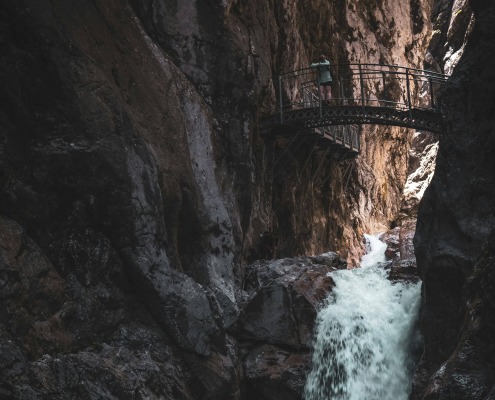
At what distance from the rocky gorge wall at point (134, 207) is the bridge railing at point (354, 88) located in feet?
8.32

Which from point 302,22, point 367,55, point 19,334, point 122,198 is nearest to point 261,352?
point 122,198

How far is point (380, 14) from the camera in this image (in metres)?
33.4

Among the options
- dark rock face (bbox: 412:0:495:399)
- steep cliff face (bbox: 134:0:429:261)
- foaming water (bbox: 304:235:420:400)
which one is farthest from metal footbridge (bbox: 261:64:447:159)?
dark rock face (bbox: 412:0:495:399)

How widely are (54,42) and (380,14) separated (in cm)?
2607

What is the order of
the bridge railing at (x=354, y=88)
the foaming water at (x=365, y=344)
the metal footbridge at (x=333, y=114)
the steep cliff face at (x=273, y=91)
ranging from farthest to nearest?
the bridge railing at (x=354, y=88) < the metal footbridge at (x=333, y=114) < the steep cliff face at (x=273, y=91) < the foaming water at (x=365, y=344)

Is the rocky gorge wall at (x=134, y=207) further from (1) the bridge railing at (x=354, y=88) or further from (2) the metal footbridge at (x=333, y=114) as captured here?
(1) the bridge railing at (x=354, y=88)

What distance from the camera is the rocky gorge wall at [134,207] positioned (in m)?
10.2

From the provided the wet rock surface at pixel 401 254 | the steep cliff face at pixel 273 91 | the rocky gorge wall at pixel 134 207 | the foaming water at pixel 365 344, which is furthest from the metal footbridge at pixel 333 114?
the foaming water at pixel 365 344

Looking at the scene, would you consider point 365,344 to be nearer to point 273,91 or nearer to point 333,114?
point 333,114

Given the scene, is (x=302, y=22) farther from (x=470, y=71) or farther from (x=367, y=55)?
(x=470, y=71)

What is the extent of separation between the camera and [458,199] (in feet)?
35.3

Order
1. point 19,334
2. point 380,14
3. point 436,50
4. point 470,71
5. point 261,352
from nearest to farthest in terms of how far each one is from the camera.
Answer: point 19,334 < point 470,71 < point 261,352 < point 380,14 < point 436,50

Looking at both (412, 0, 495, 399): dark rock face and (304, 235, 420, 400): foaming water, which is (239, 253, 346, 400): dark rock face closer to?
(304, 235, 420, 400): foaming water

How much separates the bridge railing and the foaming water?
635 centimetres
